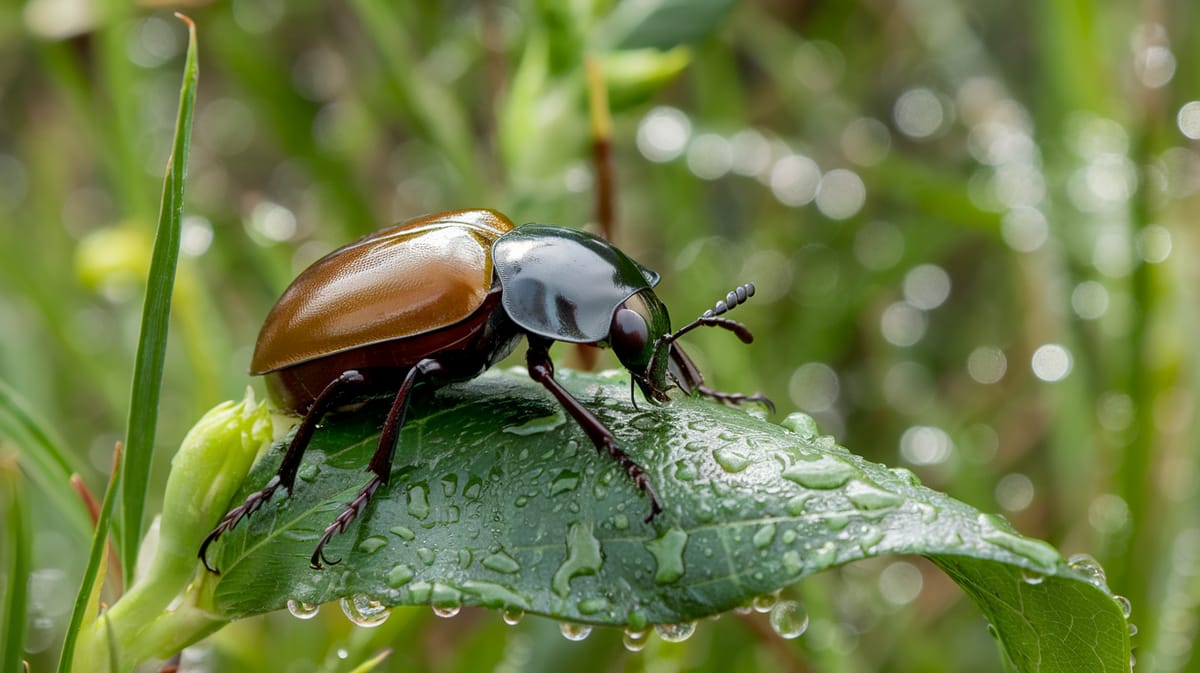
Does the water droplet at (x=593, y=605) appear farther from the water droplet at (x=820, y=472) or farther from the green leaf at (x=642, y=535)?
the water droplet at (x=820, y=472)

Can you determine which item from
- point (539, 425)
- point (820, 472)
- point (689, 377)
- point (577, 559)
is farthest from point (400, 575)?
point (689, 377)

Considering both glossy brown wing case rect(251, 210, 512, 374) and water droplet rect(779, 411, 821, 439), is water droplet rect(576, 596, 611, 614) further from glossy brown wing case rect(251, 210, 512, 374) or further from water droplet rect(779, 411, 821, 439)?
glossy brown wing case rect(251, 210, 512, 374)

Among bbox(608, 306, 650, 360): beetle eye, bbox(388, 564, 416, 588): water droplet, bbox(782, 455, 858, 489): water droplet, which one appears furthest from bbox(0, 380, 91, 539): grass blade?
bbox(782, 455, 858, 489): water droplet

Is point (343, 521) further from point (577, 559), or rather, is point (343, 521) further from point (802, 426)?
point (802, 426)

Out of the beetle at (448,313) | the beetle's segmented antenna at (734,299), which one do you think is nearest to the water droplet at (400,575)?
the beetle at (448,313)

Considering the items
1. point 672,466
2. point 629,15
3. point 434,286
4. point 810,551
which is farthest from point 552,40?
A: point 810,551

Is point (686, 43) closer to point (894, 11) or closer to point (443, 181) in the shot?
point (443, 181)

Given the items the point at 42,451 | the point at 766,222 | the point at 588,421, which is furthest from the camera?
the point at 766,222
